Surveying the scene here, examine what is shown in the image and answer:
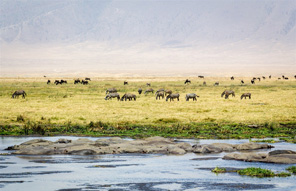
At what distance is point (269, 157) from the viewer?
19.4 m

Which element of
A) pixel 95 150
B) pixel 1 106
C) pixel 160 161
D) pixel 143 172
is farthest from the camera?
pixel 1 106

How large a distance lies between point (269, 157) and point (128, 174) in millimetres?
5760

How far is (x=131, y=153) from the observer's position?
2152cm

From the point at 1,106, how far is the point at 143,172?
26796 mm

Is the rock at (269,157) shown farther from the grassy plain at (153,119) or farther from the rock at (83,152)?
the grassy plain at (153,119)

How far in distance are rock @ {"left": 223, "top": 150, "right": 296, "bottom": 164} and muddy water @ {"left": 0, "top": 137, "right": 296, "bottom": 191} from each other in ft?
1.31

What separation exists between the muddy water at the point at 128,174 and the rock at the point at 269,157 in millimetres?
399

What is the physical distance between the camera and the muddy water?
15531mm

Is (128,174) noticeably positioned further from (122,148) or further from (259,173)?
(259,173)

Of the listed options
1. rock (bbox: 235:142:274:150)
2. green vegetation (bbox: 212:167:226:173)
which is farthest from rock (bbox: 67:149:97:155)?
rock (bbox: 235:142:274:150)

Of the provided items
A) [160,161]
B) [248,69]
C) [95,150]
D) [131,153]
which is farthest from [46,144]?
[248,69]

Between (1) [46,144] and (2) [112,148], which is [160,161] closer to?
(2) [112,148]

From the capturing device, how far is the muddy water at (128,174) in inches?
611

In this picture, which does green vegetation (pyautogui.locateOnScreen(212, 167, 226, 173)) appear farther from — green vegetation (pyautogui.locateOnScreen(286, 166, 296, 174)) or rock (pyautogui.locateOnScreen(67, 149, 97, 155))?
rock (pyautogui.locateOnScreen(67, 149, 97, 155))
